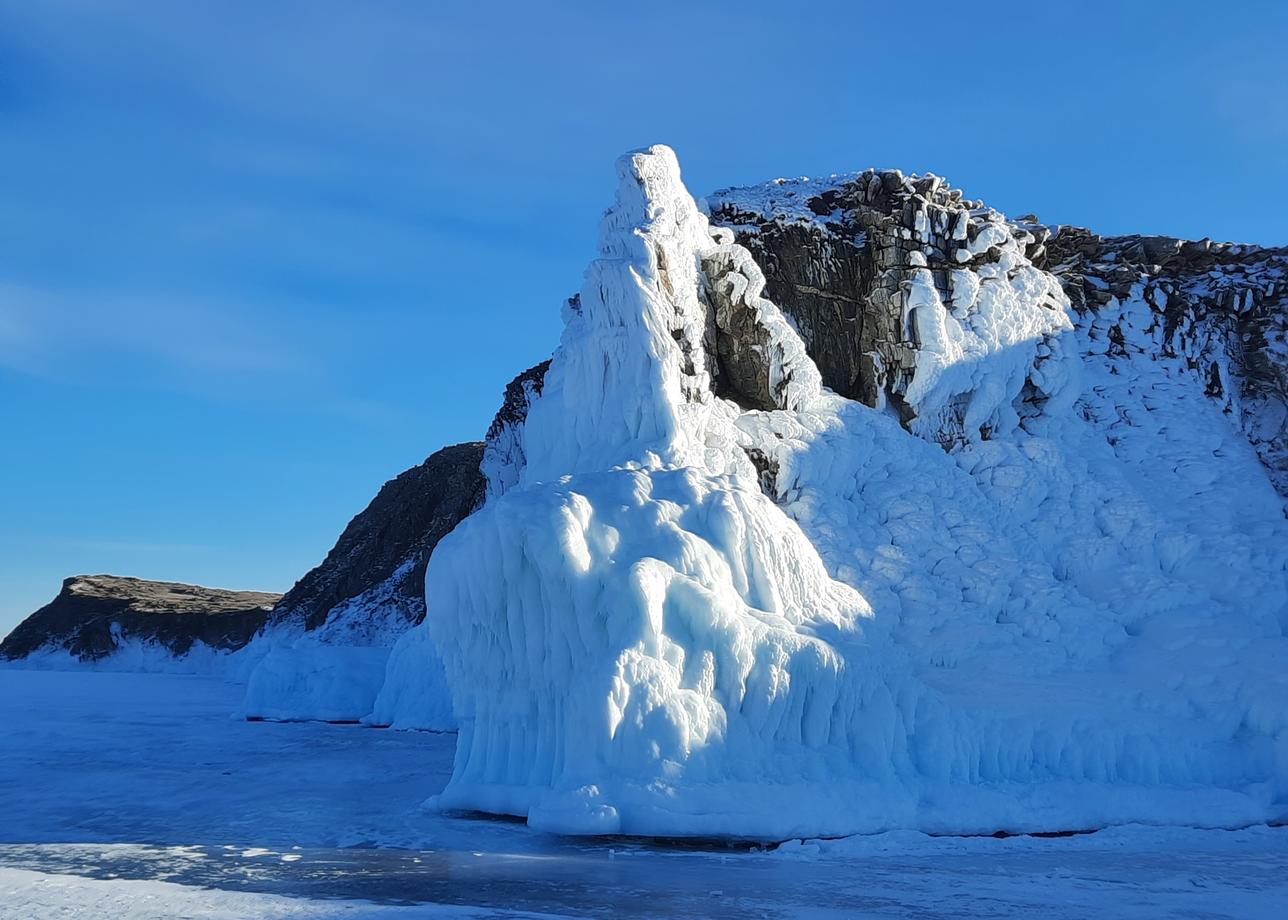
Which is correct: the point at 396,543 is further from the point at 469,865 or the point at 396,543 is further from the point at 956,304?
the point at 469,865

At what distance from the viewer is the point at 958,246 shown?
85.4 ft

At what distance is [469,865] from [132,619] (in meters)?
83.2

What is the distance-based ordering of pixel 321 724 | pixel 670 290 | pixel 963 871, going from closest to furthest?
pixel 963 871 < pixel 670 290 < pixel 321 724

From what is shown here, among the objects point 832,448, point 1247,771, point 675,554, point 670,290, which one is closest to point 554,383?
point 670,290

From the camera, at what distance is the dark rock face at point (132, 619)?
3351 inches

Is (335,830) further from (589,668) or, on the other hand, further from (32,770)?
(32,770)

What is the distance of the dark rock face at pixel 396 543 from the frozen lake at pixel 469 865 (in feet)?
130

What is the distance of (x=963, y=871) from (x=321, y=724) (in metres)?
32.6

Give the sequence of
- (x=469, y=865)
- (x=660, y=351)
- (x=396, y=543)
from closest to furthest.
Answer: (x=469, y=865)
(x=660, y=351)
(x=396, y=543)

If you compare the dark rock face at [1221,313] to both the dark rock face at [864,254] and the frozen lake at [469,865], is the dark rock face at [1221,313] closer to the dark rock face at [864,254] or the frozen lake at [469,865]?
the dark rock face at [864,254]

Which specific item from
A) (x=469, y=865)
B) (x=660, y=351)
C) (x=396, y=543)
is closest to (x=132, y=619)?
(x=396, y=543)

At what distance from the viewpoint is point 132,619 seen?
8675 centimetres

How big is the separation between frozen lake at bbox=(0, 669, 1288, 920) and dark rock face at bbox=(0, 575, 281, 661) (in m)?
65.2

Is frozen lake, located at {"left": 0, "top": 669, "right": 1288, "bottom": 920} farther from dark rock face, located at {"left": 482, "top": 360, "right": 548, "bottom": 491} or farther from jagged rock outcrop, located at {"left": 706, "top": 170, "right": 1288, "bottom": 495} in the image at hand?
dark rock face, located at {"left": 482, "top": 360, "right": 548, "bottom": 491}
